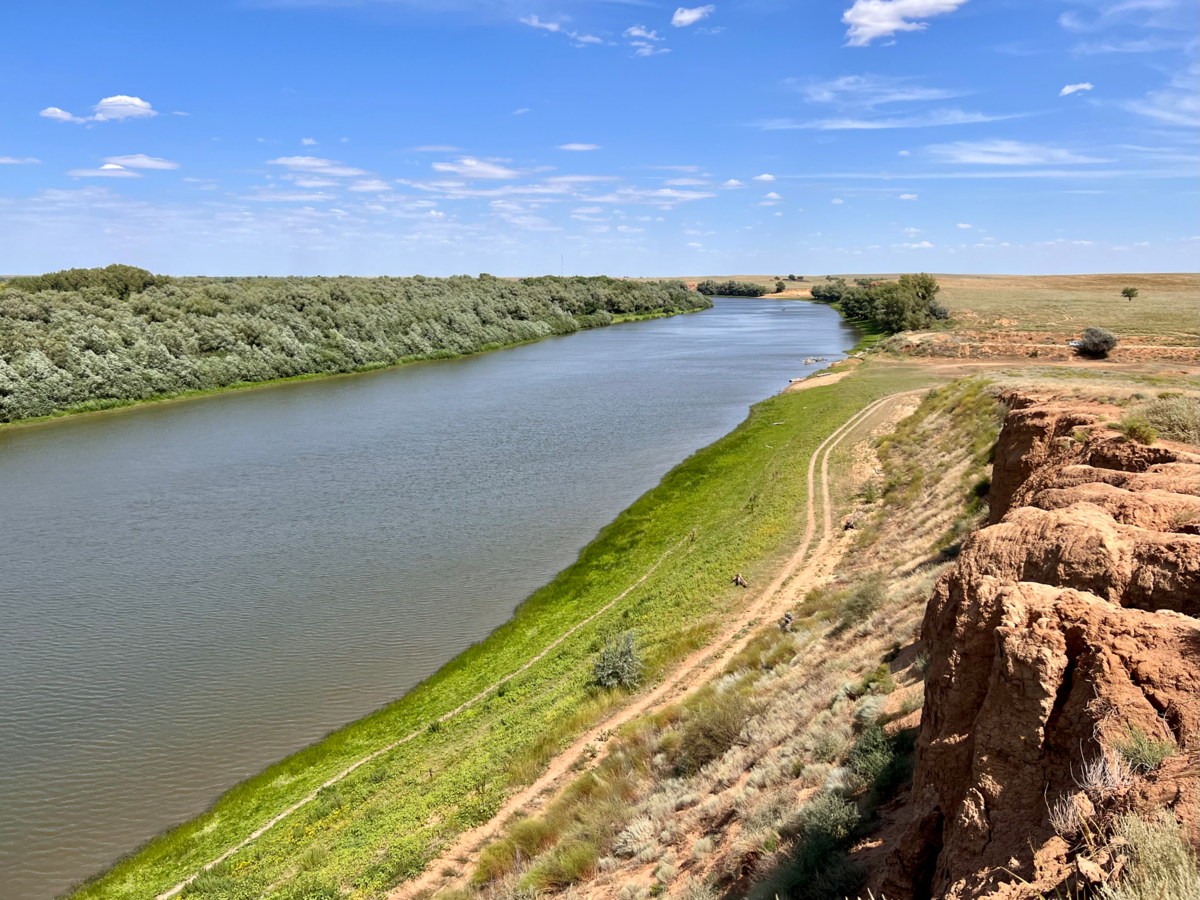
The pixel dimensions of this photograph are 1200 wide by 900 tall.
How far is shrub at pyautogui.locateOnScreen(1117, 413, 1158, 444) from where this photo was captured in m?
11.1

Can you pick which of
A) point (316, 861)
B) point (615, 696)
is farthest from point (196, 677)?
point (615, 696)

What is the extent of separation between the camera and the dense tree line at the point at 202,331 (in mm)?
51309

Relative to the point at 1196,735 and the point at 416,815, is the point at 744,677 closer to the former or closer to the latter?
the point at 416,815

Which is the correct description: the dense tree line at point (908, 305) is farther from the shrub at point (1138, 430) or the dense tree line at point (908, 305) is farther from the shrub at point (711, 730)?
the shrub at point (711, 730)

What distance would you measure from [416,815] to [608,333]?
331 feet

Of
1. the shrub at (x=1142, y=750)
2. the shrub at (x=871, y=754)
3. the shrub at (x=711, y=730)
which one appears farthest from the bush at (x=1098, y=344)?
the shrub at (x=1142, y=750)

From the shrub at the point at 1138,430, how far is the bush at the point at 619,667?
9.24 meters

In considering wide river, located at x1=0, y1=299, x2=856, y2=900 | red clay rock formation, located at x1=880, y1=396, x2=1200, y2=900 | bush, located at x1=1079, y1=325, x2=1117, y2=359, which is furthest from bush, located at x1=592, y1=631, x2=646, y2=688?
bush, located at x1=1079, y1=325, x2=1117, y2=359

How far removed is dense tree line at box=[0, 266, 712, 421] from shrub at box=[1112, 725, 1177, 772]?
191 ft

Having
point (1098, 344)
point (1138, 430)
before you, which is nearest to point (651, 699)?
point (1138, 430)

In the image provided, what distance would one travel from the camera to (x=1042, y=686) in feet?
15.6

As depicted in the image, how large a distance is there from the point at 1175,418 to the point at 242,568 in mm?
23792

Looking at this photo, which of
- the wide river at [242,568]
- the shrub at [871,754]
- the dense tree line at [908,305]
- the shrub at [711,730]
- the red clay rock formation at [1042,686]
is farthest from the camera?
the dense tree line at [908,305]

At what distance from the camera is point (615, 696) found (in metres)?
13.9
